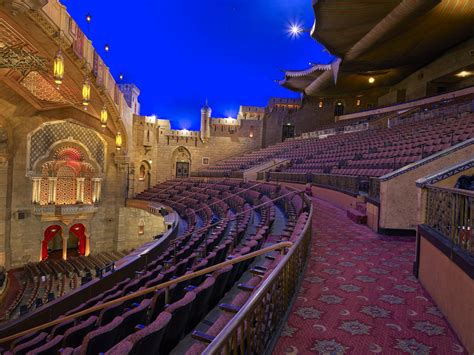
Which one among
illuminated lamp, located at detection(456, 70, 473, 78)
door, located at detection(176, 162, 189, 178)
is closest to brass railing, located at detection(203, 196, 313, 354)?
door, located at detection(176, 162, 189, 178)

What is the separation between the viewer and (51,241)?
54.2 ft

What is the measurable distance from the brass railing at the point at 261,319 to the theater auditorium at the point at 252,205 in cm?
1

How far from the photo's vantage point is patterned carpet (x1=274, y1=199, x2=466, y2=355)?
85.1 inches

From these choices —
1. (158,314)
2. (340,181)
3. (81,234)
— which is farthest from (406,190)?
(81,234)

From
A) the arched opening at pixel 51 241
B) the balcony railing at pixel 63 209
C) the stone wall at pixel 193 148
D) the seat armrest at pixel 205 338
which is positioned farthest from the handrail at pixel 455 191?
the stone wall at pixel 193 148

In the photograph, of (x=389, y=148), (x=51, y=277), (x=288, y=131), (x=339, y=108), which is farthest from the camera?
(x=339, y=108)

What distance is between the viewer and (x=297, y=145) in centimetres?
1941

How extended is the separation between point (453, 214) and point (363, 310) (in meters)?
1.23

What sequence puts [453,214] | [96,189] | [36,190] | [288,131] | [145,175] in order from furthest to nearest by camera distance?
[288,131] < [145,175] < [96,189] < [36,190] < [453,214]

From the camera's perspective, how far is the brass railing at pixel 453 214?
252 centimetres

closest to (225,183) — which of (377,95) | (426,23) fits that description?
(426,23)

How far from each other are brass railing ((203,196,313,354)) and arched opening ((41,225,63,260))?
50.6 feet

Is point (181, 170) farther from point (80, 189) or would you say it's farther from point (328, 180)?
point (328, 180)

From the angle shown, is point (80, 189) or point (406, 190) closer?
point (406, 190)
